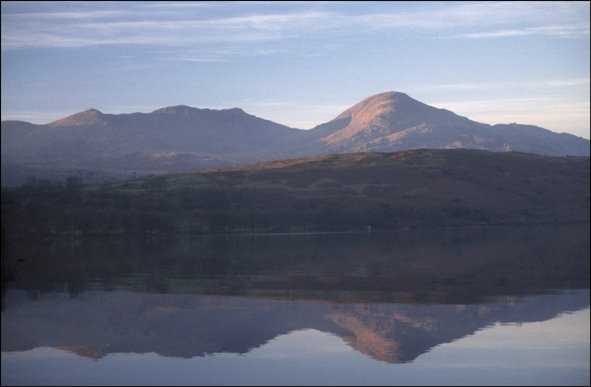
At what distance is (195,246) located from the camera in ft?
215

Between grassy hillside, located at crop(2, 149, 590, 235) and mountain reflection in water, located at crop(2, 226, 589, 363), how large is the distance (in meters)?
34.7

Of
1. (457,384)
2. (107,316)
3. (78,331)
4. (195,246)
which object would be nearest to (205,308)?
(107,316)

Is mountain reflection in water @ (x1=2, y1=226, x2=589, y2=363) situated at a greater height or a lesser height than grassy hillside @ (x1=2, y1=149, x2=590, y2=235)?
lesser

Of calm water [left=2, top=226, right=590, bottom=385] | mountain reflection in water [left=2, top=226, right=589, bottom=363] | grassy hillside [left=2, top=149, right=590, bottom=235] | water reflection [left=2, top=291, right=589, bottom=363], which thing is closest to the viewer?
calm water [left=2, top=226, right=590, bottom=385]

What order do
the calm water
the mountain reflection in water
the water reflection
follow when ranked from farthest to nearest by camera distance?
the mountain reflection in water, the water reflection, the calm water

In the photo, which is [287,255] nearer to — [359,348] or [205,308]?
[205,308]

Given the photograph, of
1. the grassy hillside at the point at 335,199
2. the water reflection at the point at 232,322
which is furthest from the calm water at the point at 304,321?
the grassy hillside at the point at 335,199

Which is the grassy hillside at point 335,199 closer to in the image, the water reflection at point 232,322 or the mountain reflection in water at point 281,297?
the mountain reflection in water at point 281,297

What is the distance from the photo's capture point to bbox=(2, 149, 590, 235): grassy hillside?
88375 millimetres

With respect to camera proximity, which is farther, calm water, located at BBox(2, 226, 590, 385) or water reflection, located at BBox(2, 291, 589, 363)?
water reflection, located at BBox(2, 291, 589, 363)

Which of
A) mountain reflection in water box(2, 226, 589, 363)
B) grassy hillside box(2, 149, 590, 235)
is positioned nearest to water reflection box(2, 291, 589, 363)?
mountain reflection in water box(2, 226, 589, 363)

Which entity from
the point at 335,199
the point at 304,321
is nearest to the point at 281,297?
the point at 304,321

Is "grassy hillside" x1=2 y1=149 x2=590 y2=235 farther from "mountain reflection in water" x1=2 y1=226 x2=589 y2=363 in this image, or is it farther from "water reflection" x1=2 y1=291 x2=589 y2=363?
"water reflection" x1=2 y1=291 x2=589 y2=363

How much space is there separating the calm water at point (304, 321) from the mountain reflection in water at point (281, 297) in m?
0.08
